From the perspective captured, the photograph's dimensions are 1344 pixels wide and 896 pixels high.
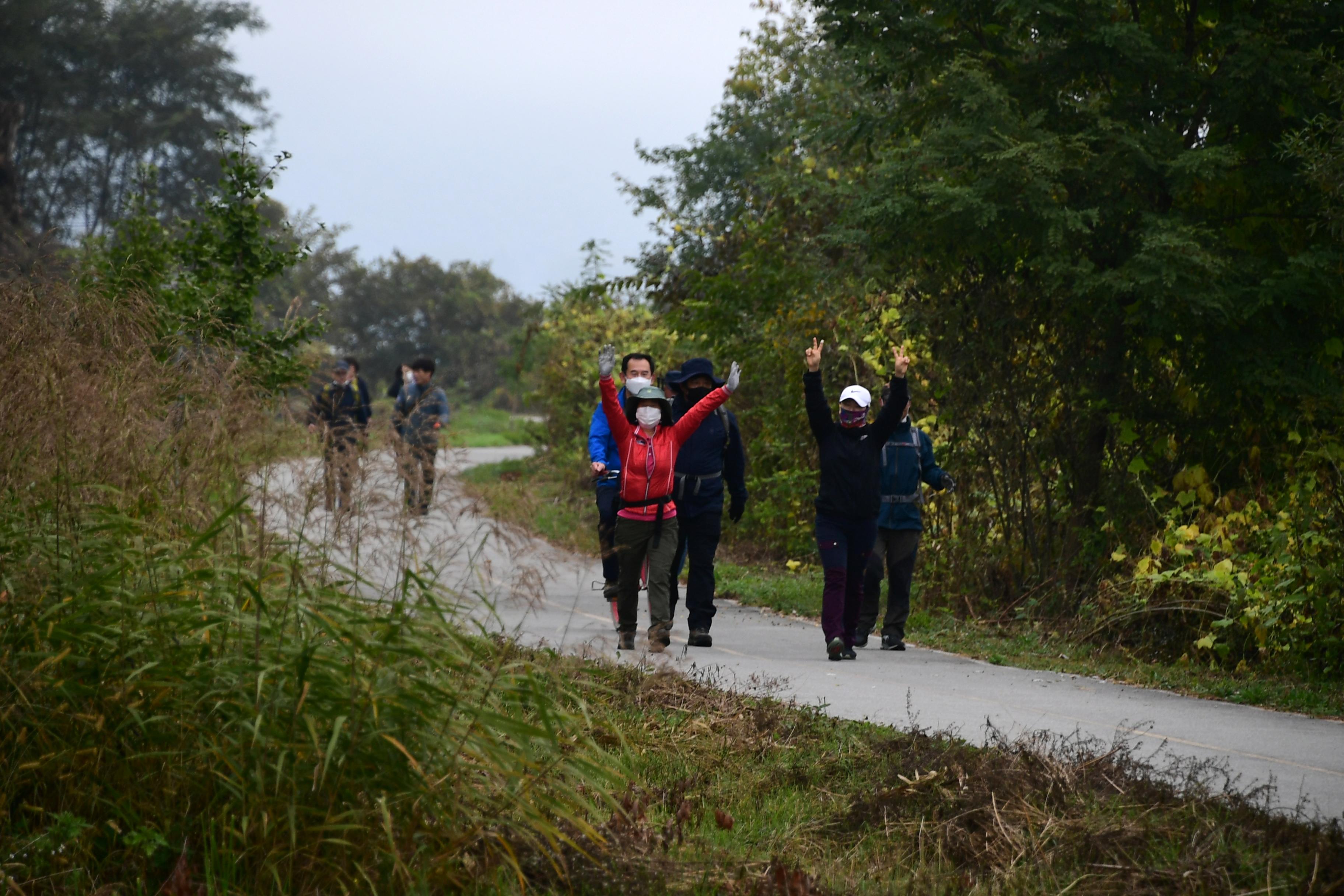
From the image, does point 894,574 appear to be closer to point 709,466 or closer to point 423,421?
point 709,466

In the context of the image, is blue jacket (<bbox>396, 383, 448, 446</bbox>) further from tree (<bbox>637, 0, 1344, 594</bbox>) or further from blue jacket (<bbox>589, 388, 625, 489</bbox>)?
tree (<bbox>637, 0, 1344, 594</bbox>)

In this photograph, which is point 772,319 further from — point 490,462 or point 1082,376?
point 490,462

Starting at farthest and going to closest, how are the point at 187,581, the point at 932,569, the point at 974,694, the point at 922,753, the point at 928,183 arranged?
the point at 932,569, the point at 928,183, the point at 974,694, the point at 922,753, the point at 187,581

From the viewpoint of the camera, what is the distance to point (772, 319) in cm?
1706

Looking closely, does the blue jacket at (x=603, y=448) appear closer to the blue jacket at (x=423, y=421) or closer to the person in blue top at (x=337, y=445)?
the person in blue top at (x=337, y=445)

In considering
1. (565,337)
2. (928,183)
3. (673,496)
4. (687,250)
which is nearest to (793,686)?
(673,496)

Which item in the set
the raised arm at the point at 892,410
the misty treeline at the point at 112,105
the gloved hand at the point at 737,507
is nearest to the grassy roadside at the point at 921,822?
the raised arm at the point at 892,410

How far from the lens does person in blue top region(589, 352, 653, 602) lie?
1092 cm

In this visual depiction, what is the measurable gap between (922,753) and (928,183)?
19.5 feet

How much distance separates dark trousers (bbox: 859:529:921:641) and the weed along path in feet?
0.77

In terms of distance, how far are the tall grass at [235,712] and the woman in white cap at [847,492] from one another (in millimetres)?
4790

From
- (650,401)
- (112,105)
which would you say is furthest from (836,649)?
(112,105)

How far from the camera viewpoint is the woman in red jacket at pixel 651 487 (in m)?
10.3

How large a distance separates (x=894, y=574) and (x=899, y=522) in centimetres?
40
